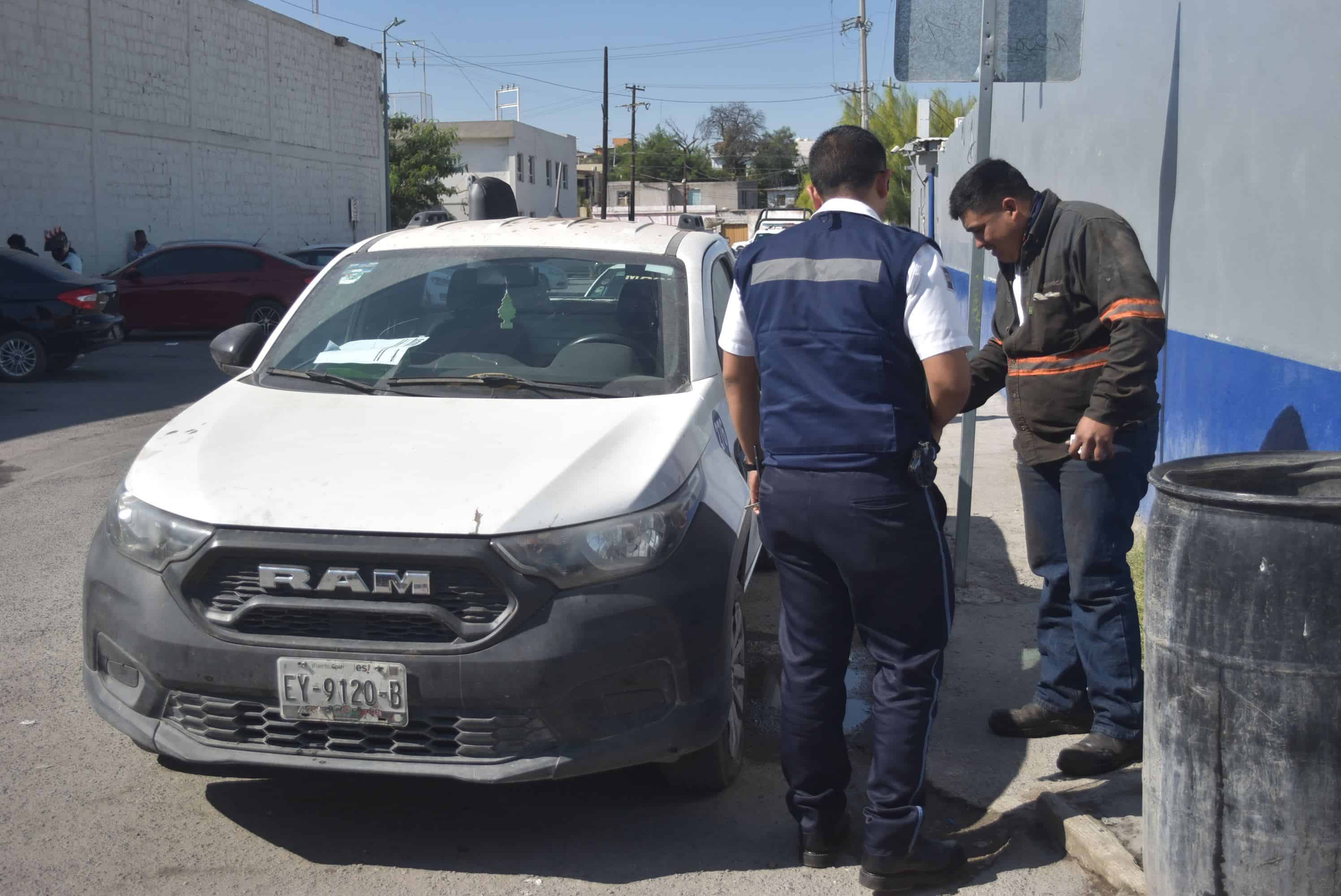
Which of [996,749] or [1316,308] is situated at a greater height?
[1316,308]

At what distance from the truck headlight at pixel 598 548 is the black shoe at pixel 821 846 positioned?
86 cm

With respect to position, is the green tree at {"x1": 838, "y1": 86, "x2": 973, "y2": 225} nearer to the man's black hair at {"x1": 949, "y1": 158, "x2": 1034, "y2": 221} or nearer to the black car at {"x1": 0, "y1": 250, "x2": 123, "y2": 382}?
the black car at {"x1": 0, "y1": 250, "x2": 123, "y2": 382}

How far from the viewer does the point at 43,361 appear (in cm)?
1404

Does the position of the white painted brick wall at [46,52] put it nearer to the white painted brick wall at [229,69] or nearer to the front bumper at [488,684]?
the white painted brick wall at [229,69]

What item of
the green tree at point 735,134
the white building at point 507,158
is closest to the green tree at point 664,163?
the green tree at point 735,134

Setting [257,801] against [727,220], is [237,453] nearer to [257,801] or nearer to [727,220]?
[257,801]

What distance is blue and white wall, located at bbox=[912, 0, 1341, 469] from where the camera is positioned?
4.66 metres

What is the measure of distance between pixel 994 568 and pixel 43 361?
11607 mm

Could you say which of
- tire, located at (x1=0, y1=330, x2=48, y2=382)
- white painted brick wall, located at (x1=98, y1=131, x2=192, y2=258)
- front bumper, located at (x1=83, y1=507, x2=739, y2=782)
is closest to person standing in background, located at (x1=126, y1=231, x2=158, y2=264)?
white painted brick wall, located at (x1=98, y1=131, x2=192, y2=258)

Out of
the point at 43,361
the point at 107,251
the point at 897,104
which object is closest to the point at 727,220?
the point at 897,104

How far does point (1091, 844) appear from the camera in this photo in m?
3.38

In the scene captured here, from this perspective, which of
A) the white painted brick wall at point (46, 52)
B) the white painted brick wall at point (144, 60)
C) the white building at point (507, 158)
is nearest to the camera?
the white painted brick wall at point (46, 52)

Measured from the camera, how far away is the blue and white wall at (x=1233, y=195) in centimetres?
466

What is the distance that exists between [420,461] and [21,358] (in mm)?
12243
